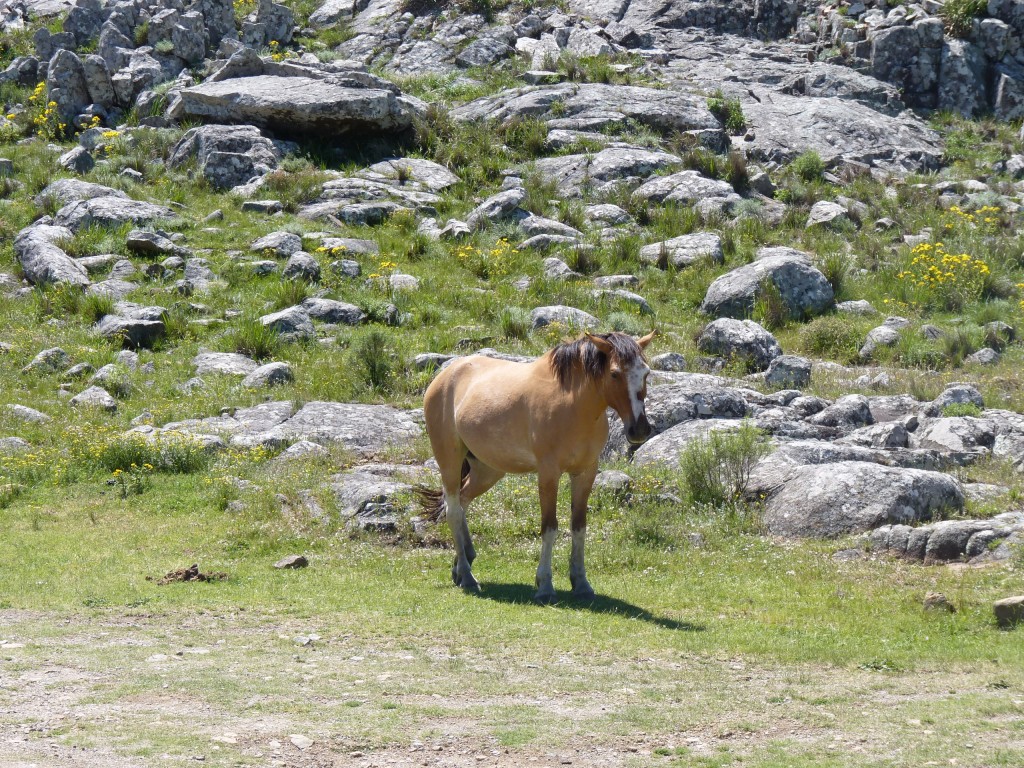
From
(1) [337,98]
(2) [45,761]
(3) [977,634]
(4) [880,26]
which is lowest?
(3) [977,634]

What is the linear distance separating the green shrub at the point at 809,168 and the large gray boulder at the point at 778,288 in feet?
27.6

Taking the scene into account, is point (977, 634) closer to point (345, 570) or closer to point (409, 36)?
point (345, 570)

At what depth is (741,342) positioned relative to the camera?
21.6m

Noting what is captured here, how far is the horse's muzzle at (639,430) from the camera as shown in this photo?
1041 cm

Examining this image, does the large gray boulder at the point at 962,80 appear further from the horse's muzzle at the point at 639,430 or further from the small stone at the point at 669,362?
the horse's muzzle at the point at 639,430

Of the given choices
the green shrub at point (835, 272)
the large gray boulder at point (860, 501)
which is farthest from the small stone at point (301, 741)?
the green shrub at point (835, 272)

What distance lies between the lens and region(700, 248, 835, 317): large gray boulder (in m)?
24.1

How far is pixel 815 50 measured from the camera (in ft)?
129

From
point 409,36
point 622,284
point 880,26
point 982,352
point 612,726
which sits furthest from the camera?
point 409,36

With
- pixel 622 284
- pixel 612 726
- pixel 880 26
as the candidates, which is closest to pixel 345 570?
pixel 612 726

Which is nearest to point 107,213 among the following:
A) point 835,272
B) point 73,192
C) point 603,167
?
point 73,192

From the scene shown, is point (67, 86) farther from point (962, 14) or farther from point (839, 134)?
point (962, 14)

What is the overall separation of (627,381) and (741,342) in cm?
1130

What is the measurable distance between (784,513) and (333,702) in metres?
7.83
